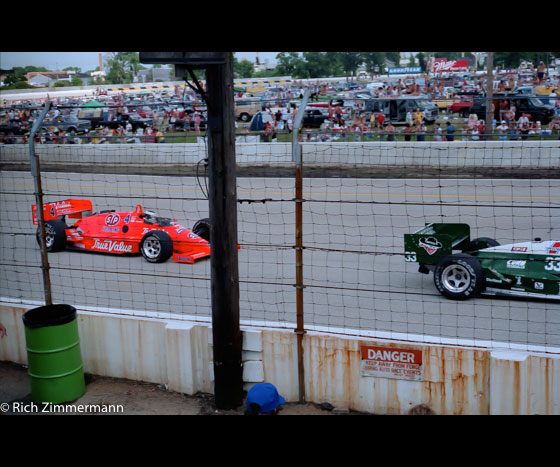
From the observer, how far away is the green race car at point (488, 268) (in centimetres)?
793

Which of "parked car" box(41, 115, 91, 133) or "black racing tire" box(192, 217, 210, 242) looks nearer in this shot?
"parked car" box(41, 115, 91, 133)

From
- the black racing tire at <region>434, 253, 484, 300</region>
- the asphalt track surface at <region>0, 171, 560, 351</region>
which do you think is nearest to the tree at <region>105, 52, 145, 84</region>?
the asphalt track surface at <region>0, 171, 560, 351</region>

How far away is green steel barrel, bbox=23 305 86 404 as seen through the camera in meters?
5.70

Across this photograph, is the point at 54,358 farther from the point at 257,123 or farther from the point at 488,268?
the point at 257,123

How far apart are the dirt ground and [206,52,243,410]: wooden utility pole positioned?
0.29 m

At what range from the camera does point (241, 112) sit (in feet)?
108

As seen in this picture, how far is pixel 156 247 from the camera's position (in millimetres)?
10750

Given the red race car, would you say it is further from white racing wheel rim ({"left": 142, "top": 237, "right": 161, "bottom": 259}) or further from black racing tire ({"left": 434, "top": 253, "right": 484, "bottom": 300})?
black racing tire ({"left": 434, "top": 253, "right": 484, "bottom": 300})

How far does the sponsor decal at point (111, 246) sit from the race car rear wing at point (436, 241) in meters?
5.15

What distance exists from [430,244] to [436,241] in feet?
0.35

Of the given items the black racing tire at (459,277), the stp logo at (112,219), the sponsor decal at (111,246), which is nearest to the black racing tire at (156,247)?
the sponsor decal at (111,246)
